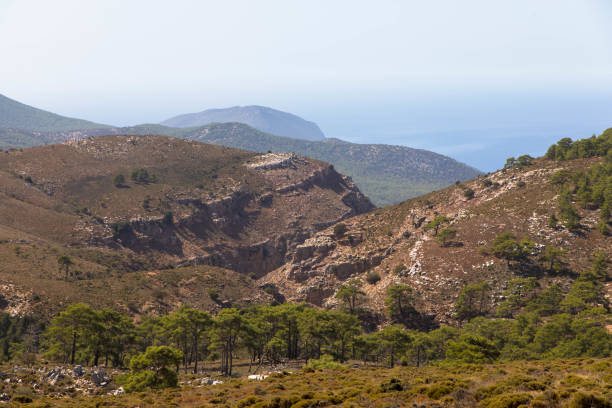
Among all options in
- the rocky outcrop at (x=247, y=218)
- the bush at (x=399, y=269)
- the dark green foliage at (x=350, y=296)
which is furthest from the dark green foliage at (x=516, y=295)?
the rocky outcrop at (x=247, y=218)

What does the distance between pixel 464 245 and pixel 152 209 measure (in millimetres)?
98509

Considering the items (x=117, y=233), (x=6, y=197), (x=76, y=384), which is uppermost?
(x=6, y=197)

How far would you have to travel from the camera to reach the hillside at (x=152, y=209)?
86.3 meters

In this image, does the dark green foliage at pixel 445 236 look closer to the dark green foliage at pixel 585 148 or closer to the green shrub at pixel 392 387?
the dark green foliage at pixel 585 148

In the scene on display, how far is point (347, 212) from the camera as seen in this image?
6176 inches

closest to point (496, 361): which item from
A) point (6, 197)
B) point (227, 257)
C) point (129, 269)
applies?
point (129, 269)

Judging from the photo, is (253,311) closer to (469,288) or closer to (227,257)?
(469,288)

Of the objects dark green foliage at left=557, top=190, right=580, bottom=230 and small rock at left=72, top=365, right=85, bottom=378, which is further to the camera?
dark green foliage at left=557, top=190, right=580, bottom=230

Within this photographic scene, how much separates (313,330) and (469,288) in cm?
2834

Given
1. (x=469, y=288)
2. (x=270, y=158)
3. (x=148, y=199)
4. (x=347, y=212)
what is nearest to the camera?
(x=469, y=288)

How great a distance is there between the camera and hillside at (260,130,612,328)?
66.4m

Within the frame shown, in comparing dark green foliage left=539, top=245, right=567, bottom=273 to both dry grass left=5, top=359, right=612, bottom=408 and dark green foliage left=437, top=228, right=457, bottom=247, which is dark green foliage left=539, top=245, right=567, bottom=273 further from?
dry grass left=5, top=359, right=612, bottom=408

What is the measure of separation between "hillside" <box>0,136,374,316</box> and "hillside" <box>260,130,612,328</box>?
22.5 meters

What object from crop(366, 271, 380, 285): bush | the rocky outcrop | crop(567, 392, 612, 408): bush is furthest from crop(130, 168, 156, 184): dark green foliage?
crop(567, 392, 612, 408): bush
